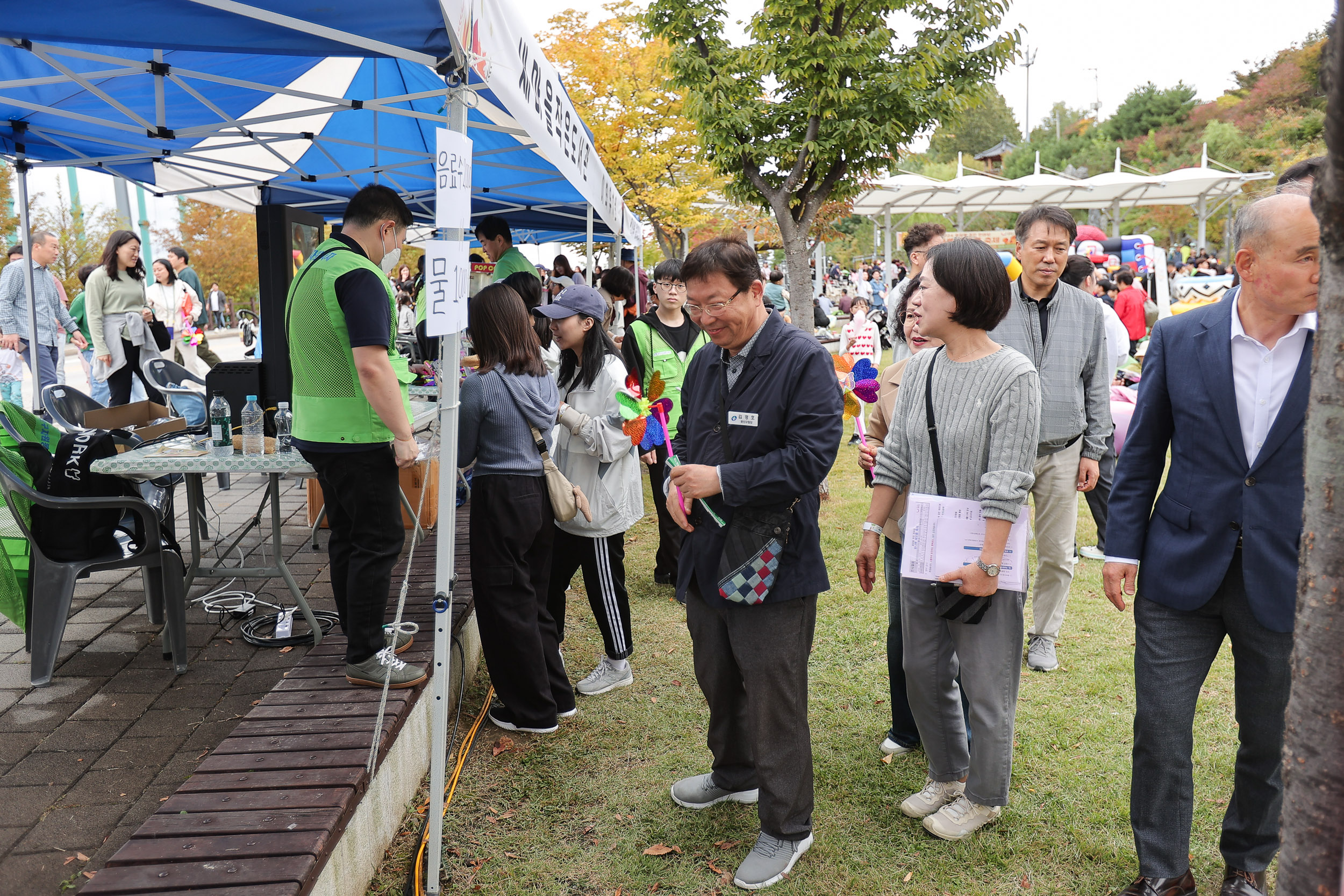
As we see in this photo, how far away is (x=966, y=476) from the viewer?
2.62m

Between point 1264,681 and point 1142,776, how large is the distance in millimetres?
417

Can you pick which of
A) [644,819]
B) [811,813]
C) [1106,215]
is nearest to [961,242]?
[811,813]

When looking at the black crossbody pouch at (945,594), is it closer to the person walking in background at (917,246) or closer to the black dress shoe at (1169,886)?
the black dress shoe at (1169,886)

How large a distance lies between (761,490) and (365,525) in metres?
1.54

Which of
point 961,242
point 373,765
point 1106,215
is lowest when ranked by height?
point 373,765

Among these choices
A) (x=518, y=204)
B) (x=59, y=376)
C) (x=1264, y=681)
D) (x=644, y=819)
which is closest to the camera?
(x=1264, y=681)

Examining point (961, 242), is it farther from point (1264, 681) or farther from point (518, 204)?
point (518, 204)

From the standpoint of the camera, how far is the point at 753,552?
2479 millimetres

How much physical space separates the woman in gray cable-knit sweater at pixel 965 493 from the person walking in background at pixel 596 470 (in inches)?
53.2

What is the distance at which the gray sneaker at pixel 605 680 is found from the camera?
395 centimetres

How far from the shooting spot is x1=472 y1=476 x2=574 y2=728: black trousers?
11.1 ft

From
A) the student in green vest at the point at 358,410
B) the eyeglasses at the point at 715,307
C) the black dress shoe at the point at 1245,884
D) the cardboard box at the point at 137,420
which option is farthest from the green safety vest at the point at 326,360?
the black dress shoe at the point at 1245,884

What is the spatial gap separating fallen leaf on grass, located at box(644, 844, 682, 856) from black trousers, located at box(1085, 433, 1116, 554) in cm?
220

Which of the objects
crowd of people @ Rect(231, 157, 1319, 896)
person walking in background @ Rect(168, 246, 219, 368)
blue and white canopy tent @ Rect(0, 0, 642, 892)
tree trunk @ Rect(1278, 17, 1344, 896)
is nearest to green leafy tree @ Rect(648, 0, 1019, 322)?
blue and white canopy tent @ Rect(0, 0, 642, 892)
